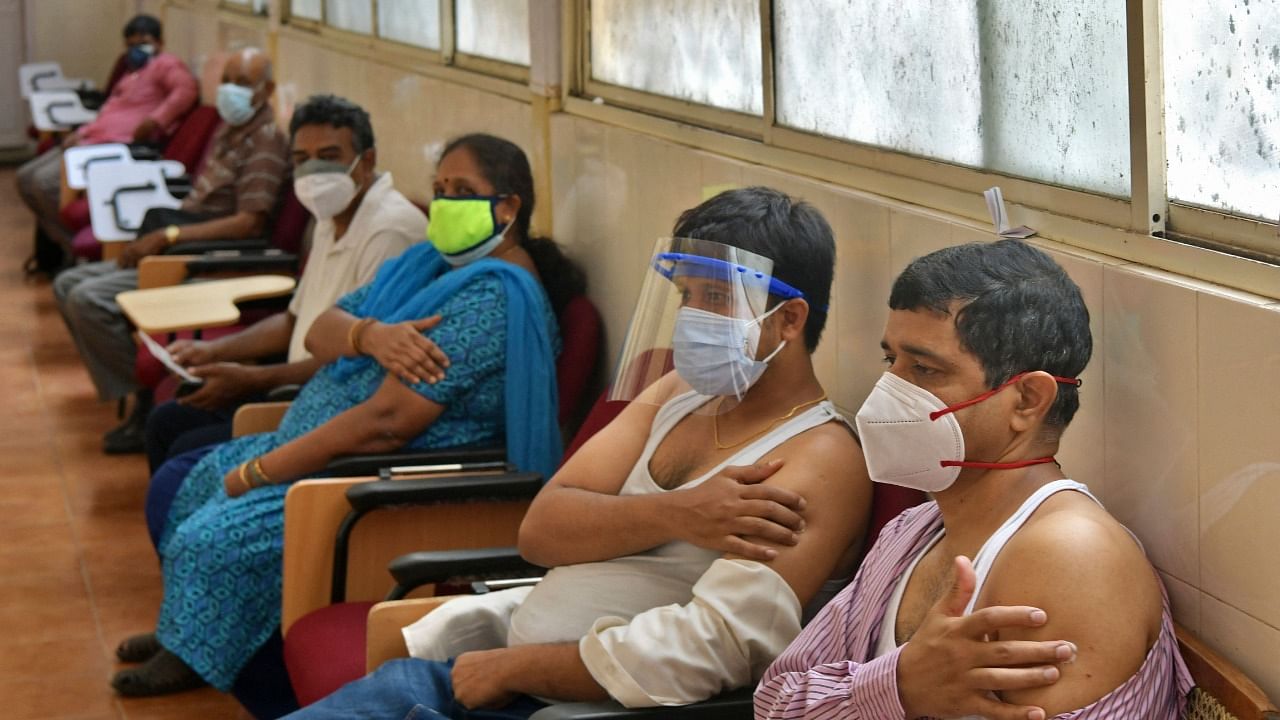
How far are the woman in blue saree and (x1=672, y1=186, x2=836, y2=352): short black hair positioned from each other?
1.02 metres

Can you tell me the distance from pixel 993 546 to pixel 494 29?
3.11 m

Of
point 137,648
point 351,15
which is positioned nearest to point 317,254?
point 137,648

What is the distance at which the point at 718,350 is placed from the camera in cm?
214

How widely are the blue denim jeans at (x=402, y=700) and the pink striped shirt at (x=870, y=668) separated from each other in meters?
0.52

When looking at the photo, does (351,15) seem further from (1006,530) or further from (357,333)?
(1006,530)

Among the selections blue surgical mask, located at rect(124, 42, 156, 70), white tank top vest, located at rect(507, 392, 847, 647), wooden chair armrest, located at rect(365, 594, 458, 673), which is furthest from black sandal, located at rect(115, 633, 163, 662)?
blue surgical mask, located at rect(124, 42, 156, 70)

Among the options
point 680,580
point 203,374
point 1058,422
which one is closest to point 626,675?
point 680,580

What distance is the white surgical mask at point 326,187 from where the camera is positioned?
163 inches

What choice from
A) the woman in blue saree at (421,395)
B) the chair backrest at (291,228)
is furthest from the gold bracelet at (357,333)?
the chair backrest at (291,228)

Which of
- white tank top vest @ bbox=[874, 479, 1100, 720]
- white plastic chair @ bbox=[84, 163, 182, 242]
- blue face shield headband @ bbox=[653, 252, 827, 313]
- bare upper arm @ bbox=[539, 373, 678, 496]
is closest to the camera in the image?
white tank top vest @ bbox=[874, 479, 1100, 720]

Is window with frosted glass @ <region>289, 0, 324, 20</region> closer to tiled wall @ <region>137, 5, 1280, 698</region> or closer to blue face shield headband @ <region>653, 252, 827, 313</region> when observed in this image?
tiled wall @ <region>137, 5, 1280, 698</region>

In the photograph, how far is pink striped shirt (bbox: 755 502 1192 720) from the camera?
4.98ft

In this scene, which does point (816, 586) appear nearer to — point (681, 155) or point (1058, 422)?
point (1058, 422)

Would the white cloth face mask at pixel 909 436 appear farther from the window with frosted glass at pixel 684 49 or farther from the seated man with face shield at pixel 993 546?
the window with frosted glass at pixel 684 49
